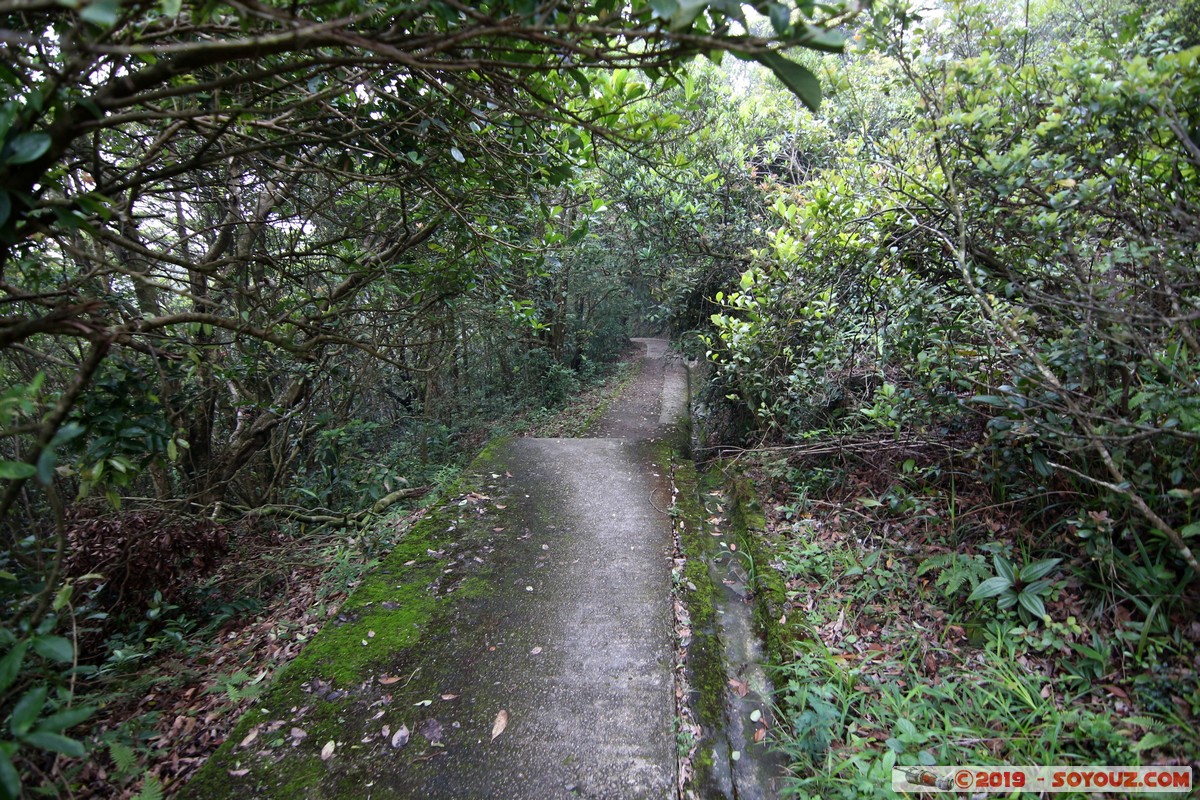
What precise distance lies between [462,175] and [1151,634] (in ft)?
12.7

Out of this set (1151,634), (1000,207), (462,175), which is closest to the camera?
(1151,634)

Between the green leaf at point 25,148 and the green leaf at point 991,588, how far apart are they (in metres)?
3.52

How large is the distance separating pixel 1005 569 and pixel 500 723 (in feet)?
8.01

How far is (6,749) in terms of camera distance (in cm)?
96

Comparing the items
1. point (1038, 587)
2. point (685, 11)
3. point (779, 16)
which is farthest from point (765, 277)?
point (685, 11)

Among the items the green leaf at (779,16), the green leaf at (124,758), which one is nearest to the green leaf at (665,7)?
the green leaf at (779,16)

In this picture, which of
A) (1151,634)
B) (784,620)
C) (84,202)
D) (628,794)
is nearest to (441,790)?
(628,794)

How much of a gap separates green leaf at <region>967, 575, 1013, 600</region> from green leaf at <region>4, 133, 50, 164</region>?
3525mm

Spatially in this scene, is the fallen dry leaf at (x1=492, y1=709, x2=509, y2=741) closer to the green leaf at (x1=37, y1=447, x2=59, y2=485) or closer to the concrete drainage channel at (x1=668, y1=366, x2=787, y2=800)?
the concrete drainage channel at (x1=668, y1=366, x2=787, y2=800)

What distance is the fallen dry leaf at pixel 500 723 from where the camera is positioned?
2.35 metres

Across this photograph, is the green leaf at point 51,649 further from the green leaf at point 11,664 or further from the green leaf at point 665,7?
the green leaf at point 665,7

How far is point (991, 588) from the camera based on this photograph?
2.40 meters

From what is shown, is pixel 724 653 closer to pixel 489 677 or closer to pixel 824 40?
pixel 489 677

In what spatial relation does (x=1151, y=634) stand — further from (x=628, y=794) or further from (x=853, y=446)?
(x=628, y=794)
